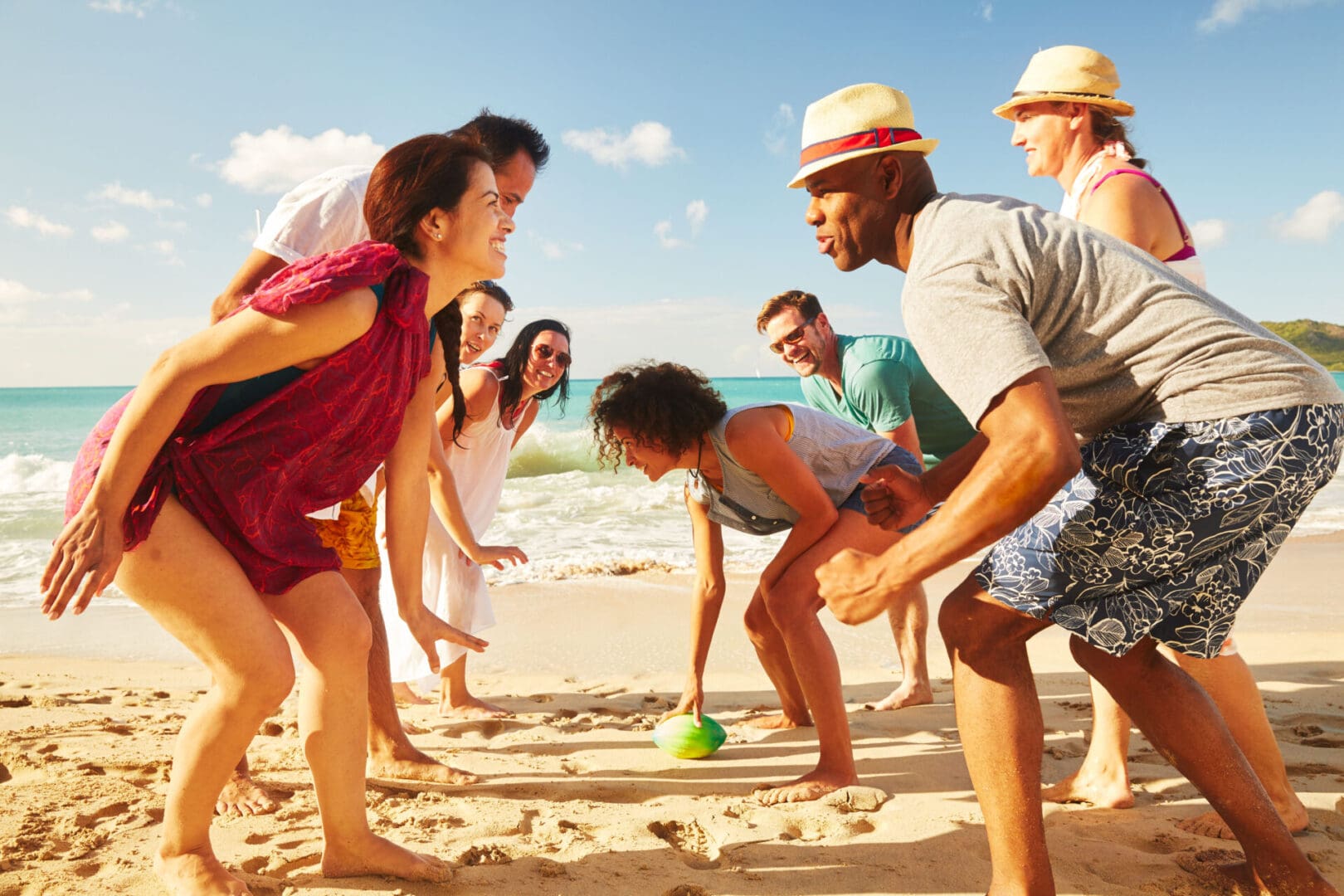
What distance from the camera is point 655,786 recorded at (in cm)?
330

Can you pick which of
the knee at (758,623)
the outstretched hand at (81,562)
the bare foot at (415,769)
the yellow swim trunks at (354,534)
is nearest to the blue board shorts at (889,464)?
the knee at (758,623)

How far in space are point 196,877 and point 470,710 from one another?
219 centimetres

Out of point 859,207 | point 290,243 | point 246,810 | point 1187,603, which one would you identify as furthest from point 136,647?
point 1187,603

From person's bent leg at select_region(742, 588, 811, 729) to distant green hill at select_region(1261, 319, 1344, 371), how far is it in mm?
73475

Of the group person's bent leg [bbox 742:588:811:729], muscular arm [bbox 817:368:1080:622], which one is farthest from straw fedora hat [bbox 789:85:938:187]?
person's bent leg [bbox 742:588:811:729]

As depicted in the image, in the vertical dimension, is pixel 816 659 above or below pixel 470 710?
above

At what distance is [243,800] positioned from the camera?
3.01 metres

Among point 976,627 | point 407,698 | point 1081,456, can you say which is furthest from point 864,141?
point 407,698

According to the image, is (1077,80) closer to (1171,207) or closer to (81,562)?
(1171,207)

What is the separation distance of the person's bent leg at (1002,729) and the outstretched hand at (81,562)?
5.90ft

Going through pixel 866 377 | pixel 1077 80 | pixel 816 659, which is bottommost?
pixel 816 659

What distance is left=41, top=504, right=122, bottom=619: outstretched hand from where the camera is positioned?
1.92m

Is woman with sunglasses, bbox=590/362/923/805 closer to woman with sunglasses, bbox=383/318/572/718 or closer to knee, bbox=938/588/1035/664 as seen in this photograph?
woman with sunglasses, bbox=383/318/572/718

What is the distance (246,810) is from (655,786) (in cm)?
132
